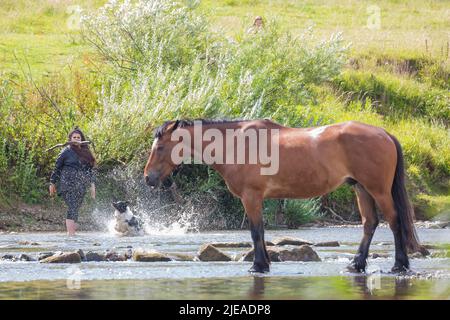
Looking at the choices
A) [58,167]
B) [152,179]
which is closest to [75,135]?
[58,167]

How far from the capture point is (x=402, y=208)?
50.2 ft

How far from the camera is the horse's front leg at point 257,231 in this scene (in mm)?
15133

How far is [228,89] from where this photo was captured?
83.4 feet

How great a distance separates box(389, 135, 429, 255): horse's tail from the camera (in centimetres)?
1527

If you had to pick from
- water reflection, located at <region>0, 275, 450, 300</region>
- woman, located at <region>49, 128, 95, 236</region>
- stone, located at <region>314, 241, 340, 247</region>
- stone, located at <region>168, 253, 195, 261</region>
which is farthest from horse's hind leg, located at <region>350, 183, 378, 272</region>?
woman, located at <region>49, 128, 95, 236</region>

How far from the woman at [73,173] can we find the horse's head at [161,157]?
593 cm

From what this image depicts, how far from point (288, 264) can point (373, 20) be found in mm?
34627

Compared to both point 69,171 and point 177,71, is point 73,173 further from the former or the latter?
point 177,71

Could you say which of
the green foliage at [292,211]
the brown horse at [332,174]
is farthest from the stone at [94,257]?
the green foliage at [292,211]

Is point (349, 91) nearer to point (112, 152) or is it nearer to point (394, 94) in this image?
point (394, 94)

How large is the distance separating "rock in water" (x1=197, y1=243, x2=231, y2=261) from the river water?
244 millimetres

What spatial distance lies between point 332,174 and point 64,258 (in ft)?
13.2

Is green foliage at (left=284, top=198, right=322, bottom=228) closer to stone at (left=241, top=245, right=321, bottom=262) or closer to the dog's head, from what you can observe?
the dog's head
